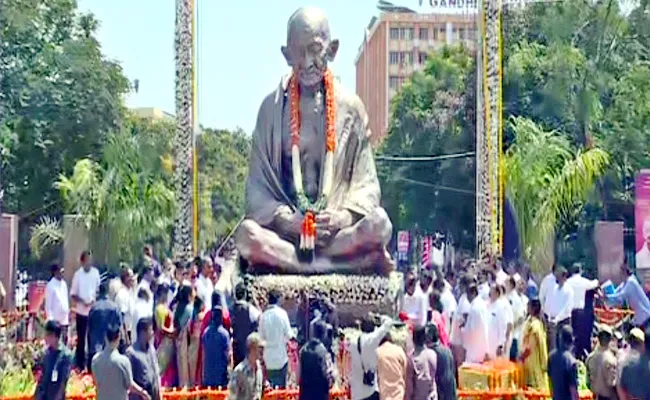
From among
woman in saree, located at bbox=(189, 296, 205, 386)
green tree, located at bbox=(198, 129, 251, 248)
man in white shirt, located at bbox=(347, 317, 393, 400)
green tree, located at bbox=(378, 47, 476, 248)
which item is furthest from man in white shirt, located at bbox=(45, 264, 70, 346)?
green tree, located at bbox=(198, 129, 251, 248)

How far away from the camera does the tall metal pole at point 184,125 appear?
98.2 feet

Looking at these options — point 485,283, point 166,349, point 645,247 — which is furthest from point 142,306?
point 645,247

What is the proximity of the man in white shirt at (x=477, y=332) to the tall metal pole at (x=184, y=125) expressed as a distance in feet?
42.5

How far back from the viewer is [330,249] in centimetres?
1847

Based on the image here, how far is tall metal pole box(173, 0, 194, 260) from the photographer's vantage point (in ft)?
98.2

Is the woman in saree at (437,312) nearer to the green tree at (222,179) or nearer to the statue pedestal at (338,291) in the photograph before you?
the statue pedestal at (338,291)

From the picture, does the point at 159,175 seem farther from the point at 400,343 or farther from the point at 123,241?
the point at 400,343

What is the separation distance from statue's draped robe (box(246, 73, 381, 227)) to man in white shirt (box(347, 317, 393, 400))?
239 inches

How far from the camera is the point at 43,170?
40156mm

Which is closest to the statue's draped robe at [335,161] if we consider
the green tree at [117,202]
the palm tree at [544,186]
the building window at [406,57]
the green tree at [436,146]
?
the palm tree at [544,186]

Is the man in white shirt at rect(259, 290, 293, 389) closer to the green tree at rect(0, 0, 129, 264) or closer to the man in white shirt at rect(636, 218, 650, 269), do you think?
the man in white shirt at rect(636, 218, 650, 269)

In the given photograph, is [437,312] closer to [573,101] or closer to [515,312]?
[515,312]

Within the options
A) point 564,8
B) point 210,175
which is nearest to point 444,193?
point 564,8

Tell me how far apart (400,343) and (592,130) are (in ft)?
106
